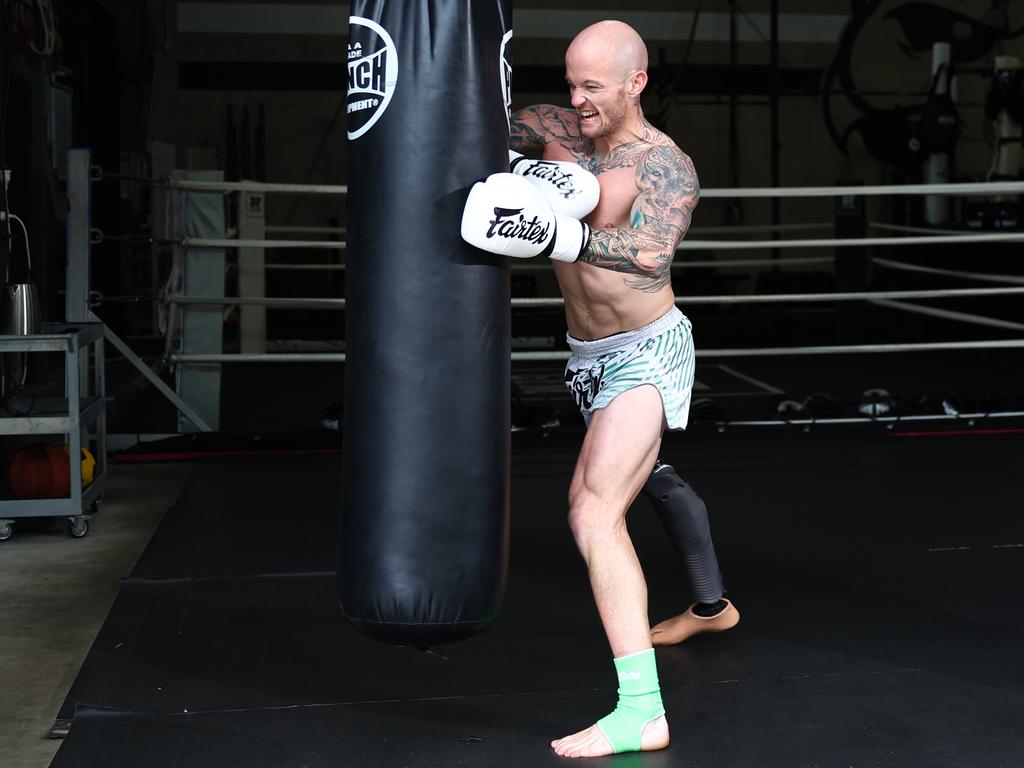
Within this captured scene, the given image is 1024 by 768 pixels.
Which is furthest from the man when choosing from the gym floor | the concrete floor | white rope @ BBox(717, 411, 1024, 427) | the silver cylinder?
white rope @ BBox(717, 411, 1024, 427)

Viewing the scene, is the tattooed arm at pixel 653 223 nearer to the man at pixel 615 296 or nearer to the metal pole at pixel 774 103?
the man at pixel 615 296

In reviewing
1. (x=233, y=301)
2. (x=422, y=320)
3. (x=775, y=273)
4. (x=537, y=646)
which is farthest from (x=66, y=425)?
(x=775, y=273)

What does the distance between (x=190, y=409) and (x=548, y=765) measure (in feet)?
10.00

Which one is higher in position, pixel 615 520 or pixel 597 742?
pixel 615 520

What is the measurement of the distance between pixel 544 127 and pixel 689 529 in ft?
2.75

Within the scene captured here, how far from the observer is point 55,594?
292 cm

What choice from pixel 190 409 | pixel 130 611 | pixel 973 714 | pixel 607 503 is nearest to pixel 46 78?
pixel 190 409

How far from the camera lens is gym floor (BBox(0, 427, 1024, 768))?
1.93 m

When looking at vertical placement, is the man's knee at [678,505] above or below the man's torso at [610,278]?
below

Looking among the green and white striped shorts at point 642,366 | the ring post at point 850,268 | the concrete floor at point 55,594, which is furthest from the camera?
the ring post at point 850,268

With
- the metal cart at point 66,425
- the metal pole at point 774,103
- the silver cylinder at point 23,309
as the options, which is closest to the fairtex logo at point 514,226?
the metal cart at point 66,425

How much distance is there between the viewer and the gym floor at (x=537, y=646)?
193 centimetres

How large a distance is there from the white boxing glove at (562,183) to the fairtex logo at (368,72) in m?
0.31

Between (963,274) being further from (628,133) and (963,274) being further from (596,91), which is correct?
(596,91)
